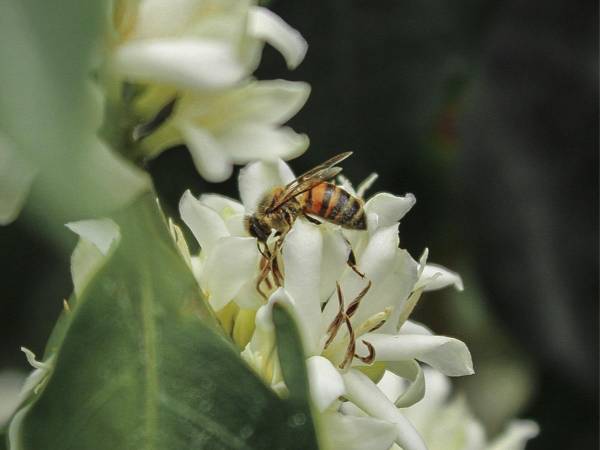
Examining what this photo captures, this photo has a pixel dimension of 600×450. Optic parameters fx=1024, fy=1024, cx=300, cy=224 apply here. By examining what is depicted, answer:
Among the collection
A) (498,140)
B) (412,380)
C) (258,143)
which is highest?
(258,143)

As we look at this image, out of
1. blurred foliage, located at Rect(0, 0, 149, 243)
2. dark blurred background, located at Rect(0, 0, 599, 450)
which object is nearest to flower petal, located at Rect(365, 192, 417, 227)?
blurred foliage, located at Rect(0, 0, 149, 243)

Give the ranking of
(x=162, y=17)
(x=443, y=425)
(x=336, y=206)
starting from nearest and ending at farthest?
1. (x=162, y=17)
2. (x=336, y=206)
3. (x=443, y=425)

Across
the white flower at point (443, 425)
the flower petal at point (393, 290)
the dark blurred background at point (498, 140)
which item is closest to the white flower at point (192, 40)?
the flower petal at point (393, 290)

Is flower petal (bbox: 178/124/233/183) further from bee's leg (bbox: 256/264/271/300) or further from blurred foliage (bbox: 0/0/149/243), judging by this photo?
blurred foliage (bbox: 0/0/149/243)

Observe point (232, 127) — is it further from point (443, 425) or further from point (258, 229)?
point (443, 425)

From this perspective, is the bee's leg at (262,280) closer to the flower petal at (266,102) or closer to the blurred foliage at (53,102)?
the flower petal at (266,102)

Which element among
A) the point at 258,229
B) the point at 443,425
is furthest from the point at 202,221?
the point at 443,425

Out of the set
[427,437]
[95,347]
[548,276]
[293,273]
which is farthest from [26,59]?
[548,276]

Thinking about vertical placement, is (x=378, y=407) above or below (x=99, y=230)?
below
